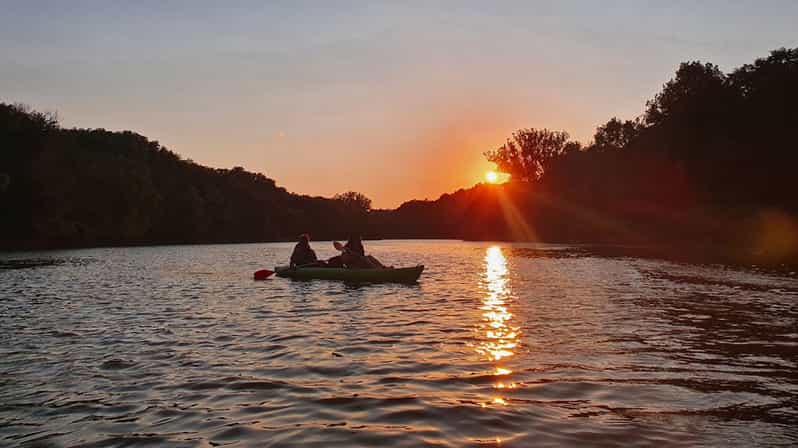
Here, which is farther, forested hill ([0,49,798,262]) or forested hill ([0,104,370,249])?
forested hill ([0,104,370,249])

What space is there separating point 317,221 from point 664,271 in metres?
104

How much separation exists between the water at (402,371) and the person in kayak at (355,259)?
5.26 m

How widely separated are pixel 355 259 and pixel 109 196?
57967mm

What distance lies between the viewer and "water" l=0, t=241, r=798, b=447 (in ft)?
19.4

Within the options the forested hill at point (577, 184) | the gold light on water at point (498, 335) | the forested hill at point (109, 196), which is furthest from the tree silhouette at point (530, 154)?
the gold light on water at point (498, 335)

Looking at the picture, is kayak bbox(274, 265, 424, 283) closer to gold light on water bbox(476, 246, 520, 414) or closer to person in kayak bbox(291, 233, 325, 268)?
person in kayak bbox(291, 233, 325, 268)

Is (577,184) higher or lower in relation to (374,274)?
higher

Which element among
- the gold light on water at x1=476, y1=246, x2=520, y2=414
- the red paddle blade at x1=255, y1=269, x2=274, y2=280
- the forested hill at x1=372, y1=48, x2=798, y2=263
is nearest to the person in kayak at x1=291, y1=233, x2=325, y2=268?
the red paddle blade at x1=255, y1=269, x2=274, y2=280

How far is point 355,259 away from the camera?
899 inches

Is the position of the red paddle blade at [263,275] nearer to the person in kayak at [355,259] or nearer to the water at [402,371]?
the person in kayak at [355,259]

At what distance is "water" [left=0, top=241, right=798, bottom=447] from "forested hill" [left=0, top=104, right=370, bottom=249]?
1944 inches

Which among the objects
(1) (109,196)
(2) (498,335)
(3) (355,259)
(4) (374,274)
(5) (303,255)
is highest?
(1) (109,196)

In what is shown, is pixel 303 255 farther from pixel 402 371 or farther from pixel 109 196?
pixel 109 196

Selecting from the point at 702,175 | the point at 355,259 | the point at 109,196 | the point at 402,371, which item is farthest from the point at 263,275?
the point at 109,196
